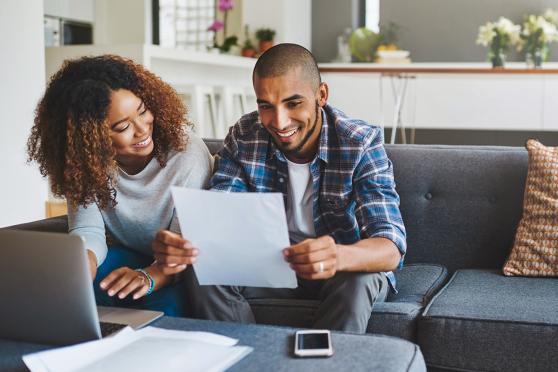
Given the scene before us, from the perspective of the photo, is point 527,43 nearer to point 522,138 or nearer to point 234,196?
point 522,138

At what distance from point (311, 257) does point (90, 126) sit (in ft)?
2.38

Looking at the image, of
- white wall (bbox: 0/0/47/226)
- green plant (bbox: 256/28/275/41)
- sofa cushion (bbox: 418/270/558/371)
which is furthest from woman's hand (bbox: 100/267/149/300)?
green plant (bbox: 256/28/275/41)

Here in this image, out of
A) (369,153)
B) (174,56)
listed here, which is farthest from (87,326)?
(174,56)

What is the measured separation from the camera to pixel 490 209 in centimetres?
238

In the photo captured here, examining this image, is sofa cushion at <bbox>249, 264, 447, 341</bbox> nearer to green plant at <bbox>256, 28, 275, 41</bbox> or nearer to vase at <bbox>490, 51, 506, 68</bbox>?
vase at <bbox>490, 51, 506, 68</bbox>

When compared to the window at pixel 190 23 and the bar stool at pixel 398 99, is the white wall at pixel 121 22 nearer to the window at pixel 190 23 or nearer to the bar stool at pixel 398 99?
the window at pixel 190 23

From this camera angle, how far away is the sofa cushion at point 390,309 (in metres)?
1.90

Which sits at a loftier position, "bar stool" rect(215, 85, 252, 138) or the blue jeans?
"bar stool" rect(215, 85, 252, 138)

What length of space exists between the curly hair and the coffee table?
0.56 meters

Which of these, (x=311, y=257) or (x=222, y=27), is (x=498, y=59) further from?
(x=311, y=257)

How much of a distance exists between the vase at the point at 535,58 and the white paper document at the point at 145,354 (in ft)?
17.7

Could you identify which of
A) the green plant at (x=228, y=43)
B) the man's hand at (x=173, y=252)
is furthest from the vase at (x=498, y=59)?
the man's hand at (x=173, y=252)

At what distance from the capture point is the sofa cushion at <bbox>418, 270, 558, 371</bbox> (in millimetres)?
1782

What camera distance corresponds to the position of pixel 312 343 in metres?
1.39
